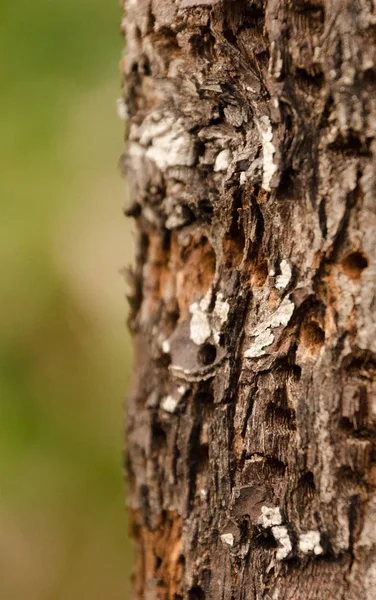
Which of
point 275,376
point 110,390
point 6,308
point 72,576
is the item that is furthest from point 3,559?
point 275,376

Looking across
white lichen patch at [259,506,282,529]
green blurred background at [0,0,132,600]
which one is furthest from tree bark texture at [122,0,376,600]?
green blurred background at [0,0,132,600]

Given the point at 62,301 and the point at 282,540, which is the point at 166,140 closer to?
the point at 282,540

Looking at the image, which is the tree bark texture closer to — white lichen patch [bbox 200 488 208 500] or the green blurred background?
white lichen patch [bbox 200 488 208 500]

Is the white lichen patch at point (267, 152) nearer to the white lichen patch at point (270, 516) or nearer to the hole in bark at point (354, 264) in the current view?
the hole in bark at point (354, 264)

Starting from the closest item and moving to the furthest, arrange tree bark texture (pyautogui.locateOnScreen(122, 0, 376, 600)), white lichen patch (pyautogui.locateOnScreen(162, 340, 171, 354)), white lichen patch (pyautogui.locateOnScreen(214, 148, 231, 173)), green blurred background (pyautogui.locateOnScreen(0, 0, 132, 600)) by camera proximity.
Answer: tree bark texture (pyautogui.locateOnScreen(122, 0, 376, 600))
white lichen patch (pyautogui.locateOnScreen(214, 148, 231, 173))
white lichen patch (pyautogui.locateOnScreen(162, 340, 171, 354))
green blurred background (pyautogui.locateOnScreen(0, 0, 132, 600))

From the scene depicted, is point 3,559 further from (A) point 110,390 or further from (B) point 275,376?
(B) point 275,376

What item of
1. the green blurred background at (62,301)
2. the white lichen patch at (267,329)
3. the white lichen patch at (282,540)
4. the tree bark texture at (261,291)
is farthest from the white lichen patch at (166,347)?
the green blurred background at (62,301)
